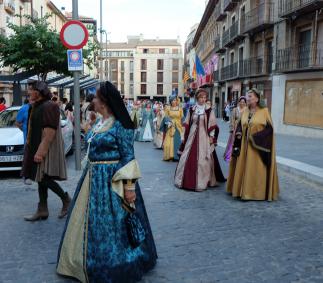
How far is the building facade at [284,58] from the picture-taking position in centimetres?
1897

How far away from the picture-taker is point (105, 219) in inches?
132

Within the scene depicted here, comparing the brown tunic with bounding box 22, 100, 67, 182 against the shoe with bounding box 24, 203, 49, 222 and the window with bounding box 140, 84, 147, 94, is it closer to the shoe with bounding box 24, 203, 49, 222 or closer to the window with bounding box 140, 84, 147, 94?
the shoe with bounding box 24, 203, 49, 222

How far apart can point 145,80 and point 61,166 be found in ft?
290

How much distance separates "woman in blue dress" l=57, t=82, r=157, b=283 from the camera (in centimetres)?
330

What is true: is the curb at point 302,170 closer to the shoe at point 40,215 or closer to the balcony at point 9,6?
the shoe at point 40,215

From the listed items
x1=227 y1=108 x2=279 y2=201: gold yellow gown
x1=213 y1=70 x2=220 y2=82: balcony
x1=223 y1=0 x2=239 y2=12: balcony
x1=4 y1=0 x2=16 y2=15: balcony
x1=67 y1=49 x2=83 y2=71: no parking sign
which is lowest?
x1=227 y1=108 x2=279 y2=201: gold yellow gown

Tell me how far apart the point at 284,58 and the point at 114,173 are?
19.7m

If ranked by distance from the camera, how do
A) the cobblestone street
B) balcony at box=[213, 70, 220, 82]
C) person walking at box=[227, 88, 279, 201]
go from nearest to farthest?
1. the cobblestone street
2. person walking at box=[227, 88, 279, 201]
3. balcony at box=[213, 70, 220, 82]

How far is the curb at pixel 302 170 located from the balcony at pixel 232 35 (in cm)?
2035

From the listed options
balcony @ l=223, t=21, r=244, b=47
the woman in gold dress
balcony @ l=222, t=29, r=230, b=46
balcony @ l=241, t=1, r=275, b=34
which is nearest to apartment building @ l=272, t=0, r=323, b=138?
balcony @ l=241, t=1, r=275, b=34

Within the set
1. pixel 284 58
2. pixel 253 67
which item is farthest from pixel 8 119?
pixel 253 67

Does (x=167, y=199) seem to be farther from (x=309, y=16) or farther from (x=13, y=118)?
(x=309, y=16)

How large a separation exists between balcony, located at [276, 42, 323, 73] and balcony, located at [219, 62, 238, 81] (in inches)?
341

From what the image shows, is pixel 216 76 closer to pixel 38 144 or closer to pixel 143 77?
pixel 38 144
